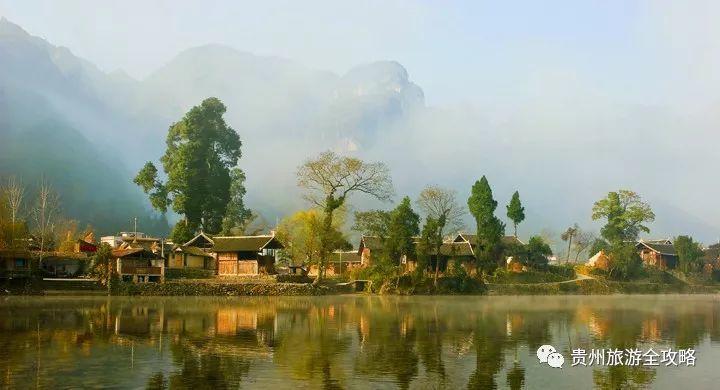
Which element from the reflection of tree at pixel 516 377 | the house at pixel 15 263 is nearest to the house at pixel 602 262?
the house at pixel 15 263

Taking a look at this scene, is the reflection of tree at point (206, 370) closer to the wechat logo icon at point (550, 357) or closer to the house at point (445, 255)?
the wechat logo icon at point (550, 357)

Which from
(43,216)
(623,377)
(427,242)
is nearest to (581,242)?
(427,242)

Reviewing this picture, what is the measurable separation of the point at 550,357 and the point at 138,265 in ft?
161

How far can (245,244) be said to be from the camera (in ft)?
228

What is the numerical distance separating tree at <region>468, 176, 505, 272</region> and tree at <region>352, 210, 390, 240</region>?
11.2 m

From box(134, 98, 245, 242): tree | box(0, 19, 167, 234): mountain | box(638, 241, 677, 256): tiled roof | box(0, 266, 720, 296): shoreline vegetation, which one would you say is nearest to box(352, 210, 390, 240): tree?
box(0, 266, 720, 296): shoreline vegetation

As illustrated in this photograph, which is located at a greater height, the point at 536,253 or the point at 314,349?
the point at 536,253

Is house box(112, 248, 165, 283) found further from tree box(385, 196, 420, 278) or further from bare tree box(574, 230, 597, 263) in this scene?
bare tree box(574, 230, 597, 263)

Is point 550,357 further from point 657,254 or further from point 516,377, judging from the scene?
point 657,254

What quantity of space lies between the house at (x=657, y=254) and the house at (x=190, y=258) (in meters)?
61.6

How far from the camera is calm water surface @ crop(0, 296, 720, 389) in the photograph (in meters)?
17.3

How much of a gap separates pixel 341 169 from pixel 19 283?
31.9 m

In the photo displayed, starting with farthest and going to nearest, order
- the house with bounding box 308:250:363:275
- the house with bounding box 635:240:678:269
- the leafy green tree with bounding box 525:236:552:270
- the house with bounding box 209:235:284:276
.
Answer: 1. the house with bounding box 635:240:678:269
2. the house with bounding box 308:250:363:275
3. the leafy green tree with bounding box 525:236:552:270
4. the house with bounding box 209:235:284:276

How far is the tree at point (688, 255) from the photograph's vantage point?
9025 centimetres
